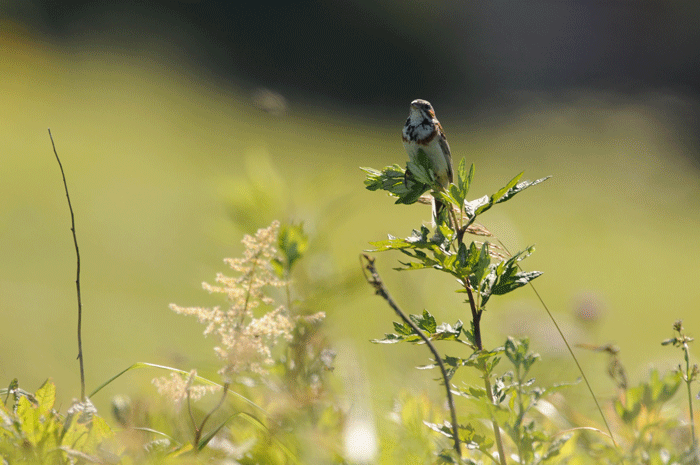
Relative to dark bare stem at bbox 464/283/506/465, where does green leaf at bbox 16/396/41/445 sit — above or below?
below

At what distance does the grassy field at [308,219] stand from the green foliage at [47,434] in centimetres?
14

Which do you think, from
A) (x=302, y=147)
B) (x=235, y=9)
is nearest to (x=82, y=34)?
(x=235, y=9)

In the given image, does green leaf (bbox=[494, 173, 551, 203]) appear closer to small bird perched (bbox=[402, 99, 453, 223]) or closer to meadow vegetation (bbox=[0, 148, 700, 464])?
meadow vegetation (bbox=[0, 148, 700, 464])

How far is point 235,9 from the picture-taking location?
4.51 metres

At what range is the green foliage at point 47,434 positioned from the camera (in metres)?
0.40

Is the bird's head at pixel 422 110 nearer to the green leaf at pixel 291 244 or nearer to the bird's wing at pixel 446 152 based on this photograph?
the bird's wing at pixel 446 152

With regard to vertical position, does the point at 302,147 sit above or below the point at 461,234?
above

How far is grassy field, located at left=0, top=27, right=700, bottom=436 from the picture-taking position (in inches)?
29.3

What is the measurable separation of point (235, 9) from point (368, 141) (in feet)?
5.28

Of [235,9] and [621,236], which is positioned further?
[235,9]

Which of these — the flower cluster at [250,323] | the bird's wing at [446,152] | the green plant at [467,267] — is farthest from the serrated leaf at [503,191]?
the bird's wing at [446,152]

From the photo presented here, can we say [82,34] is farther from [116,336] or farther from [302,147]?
[116,336]

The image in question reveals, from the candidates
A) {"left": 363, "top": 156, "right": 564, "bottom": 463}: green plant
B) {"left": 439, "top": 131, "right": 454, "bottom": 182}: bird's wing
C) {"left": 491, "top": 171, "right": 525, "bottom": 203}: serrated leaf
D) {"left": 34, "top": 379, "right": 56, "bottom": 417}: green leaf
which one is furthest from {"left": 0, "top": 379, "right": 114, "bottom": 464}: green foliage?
{"left": 439, "top": 131, "right": 454, "bottom": 182}: bird's wing

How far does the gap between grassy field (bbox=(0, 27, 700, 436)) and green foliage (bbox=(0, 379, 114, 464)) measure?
0.46ft
